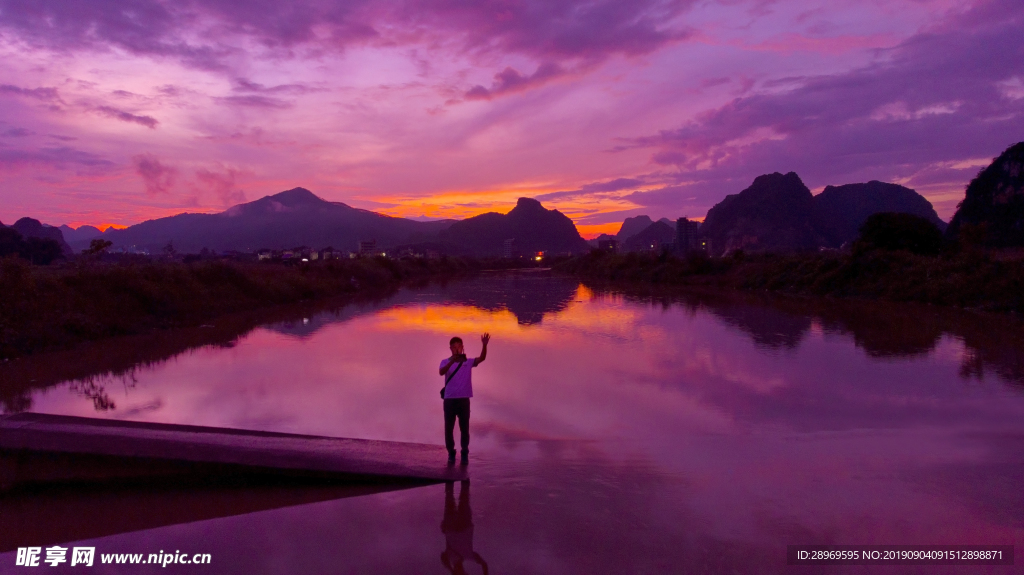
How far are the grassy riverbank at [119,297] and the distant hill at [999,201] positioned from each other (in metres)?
63.6

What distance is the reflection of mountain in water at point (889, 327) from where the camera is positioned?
45.7ft

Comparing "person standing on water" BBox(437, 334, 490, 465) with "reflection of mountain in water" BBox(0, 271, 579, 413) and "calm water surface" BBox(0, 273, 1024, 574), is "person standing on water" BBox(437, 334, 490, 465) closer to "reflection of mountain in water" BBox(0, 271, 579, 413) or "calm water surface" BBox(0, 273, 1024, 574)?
"calm water surface" BBox(0, 273, 1024, 574)

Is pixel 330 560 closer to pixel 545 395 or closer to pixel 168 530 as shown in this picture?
pixel 168 530

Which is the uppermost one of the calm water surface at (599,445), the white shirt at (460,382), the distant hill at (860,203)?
the distant hill at (860,203)

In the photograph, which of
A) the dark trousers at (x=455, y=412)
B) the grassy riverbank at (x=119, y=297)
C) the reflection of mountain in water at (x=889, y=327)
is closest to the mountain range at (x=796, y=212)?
the reflection of mountain in water at (x=889, y=327)

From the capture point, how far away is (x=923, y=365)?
12.8 m

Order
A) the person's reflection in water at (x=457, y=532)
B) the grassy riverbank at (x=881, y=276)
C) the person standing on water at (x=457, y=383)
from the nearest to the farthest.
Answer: the person's reflection in water at (x=457, y=532)
the person standing on water at (x=457, y=383)
the grassy riverbank at (x=881, y=276)

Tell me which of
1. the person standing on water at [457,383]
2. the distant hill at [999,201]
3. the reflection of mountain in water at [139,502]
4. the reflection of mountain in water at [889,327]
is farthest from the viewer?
the distant hill at [999,201]

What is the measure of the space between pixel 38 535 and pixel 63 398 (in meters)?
6.62

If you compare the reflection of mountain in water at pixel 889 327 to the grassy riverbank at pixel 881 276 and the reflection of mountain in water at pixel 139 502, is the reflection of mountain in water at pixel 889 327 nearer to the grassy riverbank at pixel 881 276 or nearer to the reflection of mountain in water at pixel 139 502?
the grassy riverbank at pixel 881 276

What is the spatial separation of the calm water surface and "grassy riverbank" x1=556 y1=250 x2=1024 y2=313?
865cm

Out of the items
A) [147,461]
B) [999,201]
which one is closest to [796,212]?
[999,201]

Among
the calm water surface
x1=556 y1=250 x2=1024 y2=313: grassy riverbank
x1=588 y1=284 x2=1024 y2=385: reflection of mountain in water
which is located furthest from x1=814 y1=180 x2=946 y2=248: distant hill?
the calm water surface

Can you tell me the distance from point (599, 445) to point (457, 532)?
299cm
